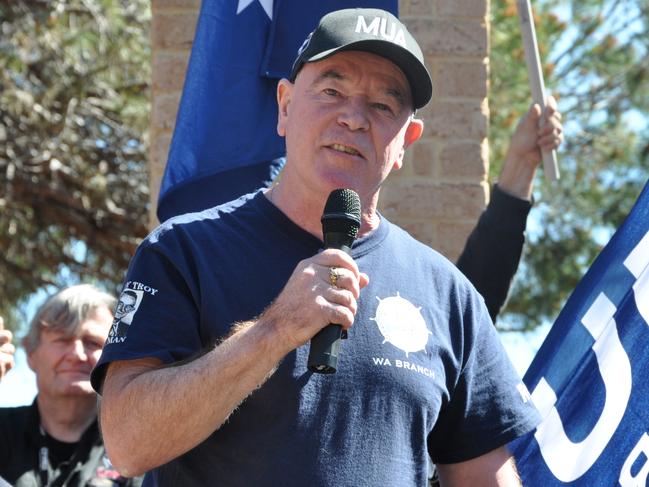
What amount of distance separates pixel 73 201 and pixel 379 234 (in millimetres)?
5617

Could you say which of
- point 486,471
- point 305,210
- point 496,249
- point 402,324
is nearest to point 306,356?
point 402,324

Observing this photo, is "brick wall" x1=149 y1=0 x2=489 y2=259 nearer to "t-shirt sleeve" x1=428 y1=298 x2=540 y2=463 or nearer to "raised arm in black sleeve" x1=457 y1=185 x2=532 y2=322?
"raised arm in black sleeve" x1=457 y1=185 x2=532 y2=322

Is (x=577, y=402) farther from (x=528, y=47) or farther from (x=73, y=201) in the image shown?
(x=73, y=201)

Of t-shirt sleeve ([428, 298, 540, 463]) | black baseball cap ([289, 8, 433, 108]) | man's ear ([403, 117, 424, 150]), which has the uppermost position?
black baseball cap ([289, 8, 433, 108])

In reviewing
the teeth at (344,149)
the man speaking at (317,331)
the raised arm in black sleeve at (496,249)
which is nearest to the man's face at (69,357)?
the raised arm in black sleeve at (496,249)

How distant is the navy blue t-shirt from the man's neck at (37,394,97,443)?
71.9 inches

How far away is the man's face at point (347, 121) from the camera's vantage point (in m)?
2.59

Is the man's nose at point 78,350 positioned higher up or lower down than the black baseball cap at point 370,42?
lower down

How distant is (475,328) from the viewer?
106 inches

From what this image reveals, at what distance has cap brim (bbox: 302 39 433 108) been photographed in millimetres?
2631

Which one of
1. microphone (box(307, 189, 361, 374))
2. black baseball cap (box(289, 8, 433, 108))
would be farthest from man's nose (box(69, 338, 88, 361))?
microphone (box(307, 189, 361, 374))

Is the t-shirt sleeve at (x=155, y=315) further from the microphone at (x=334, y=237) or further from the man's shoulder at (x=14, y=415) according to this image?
the man's shoulder at (x=14, y=415)

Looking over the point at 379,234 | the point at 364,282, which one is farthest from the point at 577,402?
the point at 364,282

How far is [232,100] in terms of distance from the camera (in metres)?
4.32
